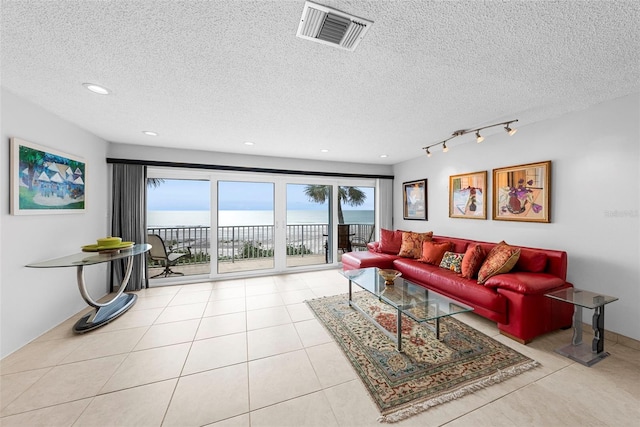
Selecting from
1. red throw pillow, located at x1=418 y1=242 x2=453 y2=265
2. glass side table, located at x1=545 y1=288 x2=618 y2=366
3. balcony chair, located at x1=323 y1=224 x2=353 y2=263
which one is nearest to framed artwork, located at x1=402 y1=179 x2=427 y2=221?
red throw pillow, located at x1=418 y1=242 x2=453 y2=265

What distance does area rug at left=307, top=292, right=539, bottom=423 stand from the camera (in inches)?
65.6

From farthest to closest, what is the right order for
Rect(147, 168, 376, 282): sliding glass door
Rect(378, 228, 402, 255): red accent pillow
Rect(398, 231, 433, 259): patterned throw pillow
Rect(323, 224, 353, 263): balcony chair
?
Rect(323, 224, 353, 263): balcony chair < Rect(378, 228, 402, 255): red accent pillow < Rect(147, 168, 376, 282): sliding glass door < Rect(398, 231, 433, 259): patterned throw pillow

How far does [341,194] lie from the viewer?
5.52 meters

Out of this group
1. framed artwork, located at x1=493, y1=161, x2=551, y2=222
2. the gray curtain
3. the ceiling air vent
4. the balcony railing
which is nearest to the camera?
the ceiling air vent

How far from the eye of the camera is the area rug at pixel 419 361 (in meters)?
1.67

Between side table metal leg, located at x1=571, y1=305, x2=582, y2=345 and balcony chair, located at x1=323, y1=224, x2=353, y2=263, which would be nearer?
side table metal leg, located at x1=571, y1=305, x2=582, y2=345

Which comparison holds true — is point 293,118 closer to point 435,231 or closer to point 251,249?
point 435,231

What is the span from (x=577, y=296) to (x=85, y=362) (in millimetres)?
4488

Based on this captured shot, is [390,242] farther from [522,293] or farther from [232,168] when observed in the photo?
[232,168]

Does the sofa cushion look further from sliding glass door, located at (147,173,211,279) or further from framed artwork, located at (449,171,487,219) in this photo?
sliding glass door, located at (147,173,211,279)

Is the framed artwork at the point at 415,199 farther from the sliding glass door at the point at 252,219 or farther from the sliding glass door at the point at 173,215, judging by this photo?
the sliding glass door at the point at 173,215

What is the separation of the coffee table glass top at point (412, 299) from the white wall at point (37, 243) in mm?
3363

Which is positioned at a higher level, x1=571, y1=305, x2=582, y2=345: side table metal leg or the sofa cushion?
the sofa cushion

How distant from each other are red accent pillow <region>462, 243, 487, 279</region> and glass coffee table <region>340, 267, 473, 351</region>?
56 cm
